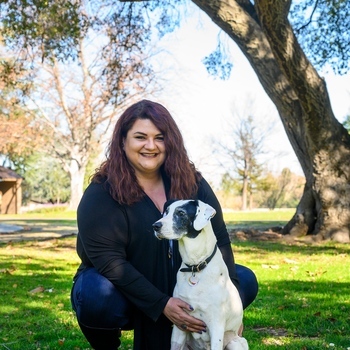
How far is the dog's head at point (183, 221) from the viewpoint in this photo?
2.81m

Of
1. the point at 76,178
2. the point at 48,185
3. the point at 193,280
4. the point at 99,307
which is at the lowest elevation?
the point at 99,307

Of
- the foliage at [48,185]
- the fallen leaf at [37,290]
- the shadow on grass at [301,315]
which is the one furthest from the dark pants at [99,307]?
the foliage at [48,185]

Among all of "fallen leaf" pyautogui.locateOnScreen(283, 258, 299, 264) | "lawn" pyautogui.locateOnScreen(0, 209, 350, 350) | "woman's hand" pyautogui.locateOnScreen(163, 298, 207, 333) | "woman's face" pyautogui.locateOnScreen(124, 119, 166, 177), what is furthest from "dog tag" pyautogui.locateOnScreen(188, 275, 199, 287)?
"fallen leaf" pyautogui.locateOnScreen(283, 258, 299, 264)

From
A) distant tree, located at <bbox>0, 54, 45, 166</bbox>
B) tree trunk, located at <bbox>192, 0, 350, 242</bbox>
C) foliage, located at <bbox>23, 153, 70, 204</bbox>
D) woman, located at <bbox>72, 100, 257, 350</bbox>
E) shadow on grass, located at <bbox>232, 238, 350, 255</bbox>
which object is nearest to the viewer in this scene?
woman, located at <bbox>72, 100, 257, 350</bbox>

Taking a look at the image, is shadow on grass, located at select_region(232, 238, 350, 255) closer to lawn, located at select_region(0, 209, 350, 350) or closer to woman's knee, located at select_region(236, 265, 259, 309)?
lawn, located at select_region(0, 209, 350, 350)

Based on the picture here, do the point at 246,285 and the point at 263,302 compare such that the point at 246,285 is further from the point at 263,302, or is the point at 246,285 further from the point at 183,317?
the point at 263,302

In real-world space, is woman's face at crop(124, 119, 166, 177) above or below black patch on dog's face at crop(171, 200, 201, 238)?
above

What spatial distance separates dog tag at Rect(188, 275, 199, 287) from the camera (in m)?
2.93

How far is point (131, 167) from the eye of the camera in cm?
351

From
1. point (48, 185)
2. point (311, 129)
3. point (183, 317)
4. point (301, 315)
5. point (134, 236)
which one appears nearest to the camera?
point (183, 317)

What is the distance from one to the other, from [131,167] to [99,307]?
Result: 906mm

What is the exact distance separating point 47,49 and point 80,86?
2140 centimetres

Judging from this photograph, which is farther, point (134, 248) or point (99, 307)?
point (134, 248)

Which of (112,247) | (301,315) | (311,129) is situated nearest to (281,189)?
(311,129)
